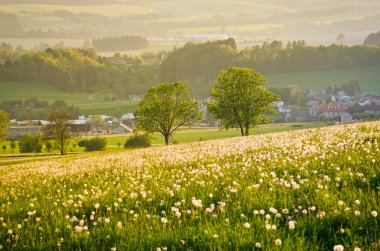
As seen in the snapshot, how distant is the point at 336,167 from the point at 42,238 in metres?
5.54

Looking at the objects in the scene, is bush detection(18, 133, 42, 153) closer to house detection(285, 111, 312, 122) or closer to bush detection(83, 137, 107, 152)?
bush detection(83, 137, 107, 152)

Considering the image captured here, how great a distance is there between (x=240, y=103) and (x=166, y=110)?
44.9 feet

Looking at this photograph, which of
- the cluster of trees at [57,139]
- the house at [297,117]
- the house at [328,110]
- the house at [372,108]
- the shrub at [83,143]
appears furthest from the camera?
the house at [372,108]

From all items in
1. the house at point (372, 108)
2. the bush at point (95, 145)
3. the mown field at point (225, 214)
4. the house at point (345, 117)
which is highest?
the house at point (372, 108)

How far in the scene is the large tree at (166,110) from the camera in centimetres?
6931

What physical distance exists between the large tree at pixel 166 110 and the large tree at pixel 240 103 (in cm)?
801

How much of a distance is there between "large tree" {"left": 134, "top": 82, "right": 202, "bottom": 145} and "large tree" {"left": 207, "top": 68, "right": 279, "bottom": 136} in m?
8.01

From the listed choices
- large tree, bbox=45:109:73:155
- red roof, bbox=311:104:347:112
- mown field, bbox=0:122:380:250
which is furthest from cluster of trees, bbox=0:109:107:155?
red roof, bbox=311:104:347:112

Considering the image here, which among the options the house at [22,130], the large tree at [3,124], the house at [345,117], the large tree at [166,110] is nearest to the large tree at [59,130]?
the large tree at [3,124]

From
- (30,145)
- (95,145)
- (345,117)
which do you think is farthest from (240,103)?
(345,117)

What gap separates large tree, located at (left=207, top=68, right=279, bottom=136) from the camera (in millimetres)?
61719

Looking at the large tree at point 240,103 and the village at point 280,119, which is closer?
the large tree at point 240,103

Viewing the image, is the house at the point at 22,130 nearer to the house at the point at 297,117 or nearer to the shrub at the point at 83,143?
the shrub at the point at 83,143

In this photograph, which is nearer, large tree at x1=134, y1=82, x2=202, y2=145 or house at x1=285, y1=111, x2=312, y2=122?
large tree at x1=134, y1=82, x2=202, y2=145
